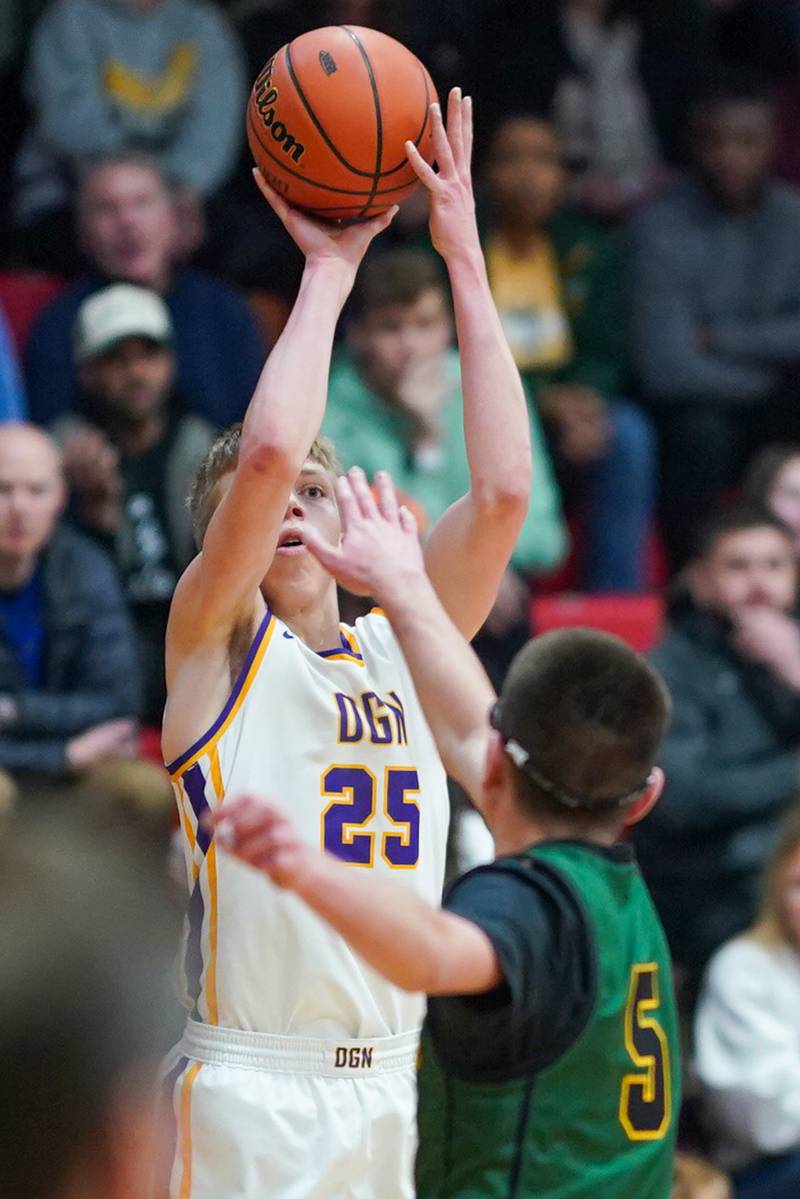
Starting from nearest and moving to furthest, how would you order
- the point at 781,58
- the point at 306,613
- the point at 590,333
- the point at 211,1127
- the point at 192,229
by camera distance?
1. the point at 211,1127
2. the point at 306,613
3. the point at 192,229
4. the point at 590,333
5. the point at 781,58

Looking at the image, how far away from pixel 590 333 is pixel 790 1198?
4.19 meters

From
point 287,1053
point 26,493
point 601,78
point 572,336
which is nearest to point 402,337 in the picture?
point 26,493

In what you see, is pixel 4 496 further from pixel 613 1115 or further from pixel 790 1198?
pixel 613 1115

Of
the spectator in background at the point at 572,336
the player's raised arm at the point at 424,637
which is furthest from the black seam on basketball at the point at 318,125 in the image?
the spectator in background at the point at 572,336

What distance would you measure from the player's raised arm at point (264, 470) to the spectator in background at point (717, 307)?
5.42 m

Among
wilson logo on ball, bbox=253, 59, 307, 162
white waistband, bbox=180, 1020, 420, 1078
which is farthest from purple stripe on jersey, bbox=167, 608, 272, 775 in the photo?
wilson logo on ball, bbox=253, 59, 307, 162

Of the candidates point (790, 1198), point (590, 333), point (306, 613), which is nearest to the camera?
point (306, 613)

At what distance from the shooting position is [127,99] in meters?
8.31

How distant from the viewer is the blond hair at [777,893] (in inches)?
249

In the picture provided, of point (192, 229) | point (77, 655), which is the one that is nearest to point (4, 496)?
point (77, 655)

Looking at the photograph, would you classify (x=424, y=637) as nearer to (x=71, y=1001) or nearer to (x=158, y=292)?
(x=71, y=1001)

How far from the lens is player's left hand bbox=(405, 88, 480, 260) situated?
369 cm

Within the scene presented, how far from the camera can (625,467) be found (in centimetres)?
838

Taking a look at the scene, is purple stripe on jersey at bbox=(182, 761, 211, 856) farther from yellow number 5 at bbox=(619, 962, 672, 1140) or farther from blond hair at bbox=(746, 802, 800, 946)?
blond hair at bbox=(746, 802, 800, 946)
